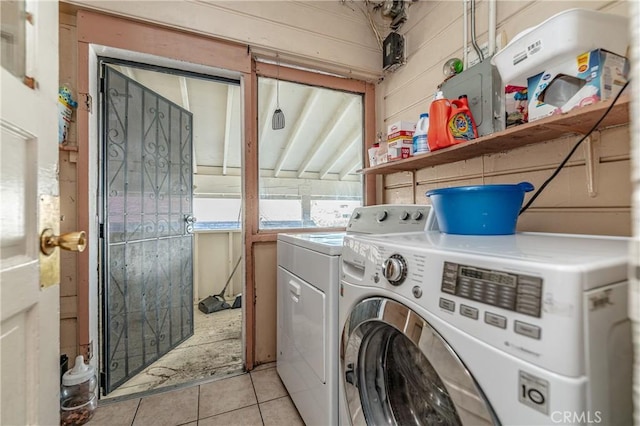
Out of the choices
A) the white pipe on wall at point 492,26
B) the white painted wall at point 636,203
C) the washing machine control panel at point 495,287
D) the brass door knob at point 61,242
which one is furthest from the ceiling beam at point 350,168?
the white painted wall at point 636,203

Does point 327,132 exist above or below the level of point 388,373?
above

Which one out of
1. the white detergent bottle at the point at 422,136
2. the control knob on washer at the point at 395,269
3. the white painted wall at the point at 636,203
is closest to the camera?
the white painted wall at the point at 636,203

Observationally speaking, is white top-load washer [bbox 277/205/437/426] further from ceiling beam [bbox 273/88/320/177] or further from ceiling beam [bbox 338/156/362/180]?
ceiling beam [bbox 273/88/320/177]

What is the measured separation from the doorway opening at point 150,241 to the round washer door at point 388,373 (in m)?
1.17

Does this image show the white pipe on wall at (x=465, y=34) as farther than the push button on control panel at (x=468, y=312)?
Yes

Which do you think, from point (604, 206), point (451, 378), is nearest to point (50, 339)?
point (451, 378)

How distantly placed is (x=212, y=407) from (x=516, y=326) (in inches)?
66.5

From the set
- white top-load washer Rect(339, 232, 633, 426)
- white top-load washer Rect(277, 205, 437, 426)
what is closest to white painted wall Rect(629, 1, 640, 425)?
white top-load washer Rect(339, 232, 633, 426)

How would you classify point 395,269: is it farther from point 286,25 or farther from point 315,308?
point 286,25

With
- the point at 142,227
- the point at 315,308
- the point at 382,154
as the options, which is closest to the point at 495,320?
the point at 315,308

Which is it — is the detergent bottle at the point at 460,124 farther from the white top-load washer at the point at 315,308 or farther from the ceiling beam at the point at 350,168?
the ceiling beam at the point at 350,168

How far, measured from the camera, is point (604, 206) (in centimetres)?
103

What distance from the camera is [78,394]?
4.57 ft

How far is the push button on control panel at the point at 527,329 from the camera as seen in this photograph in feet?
1.48
